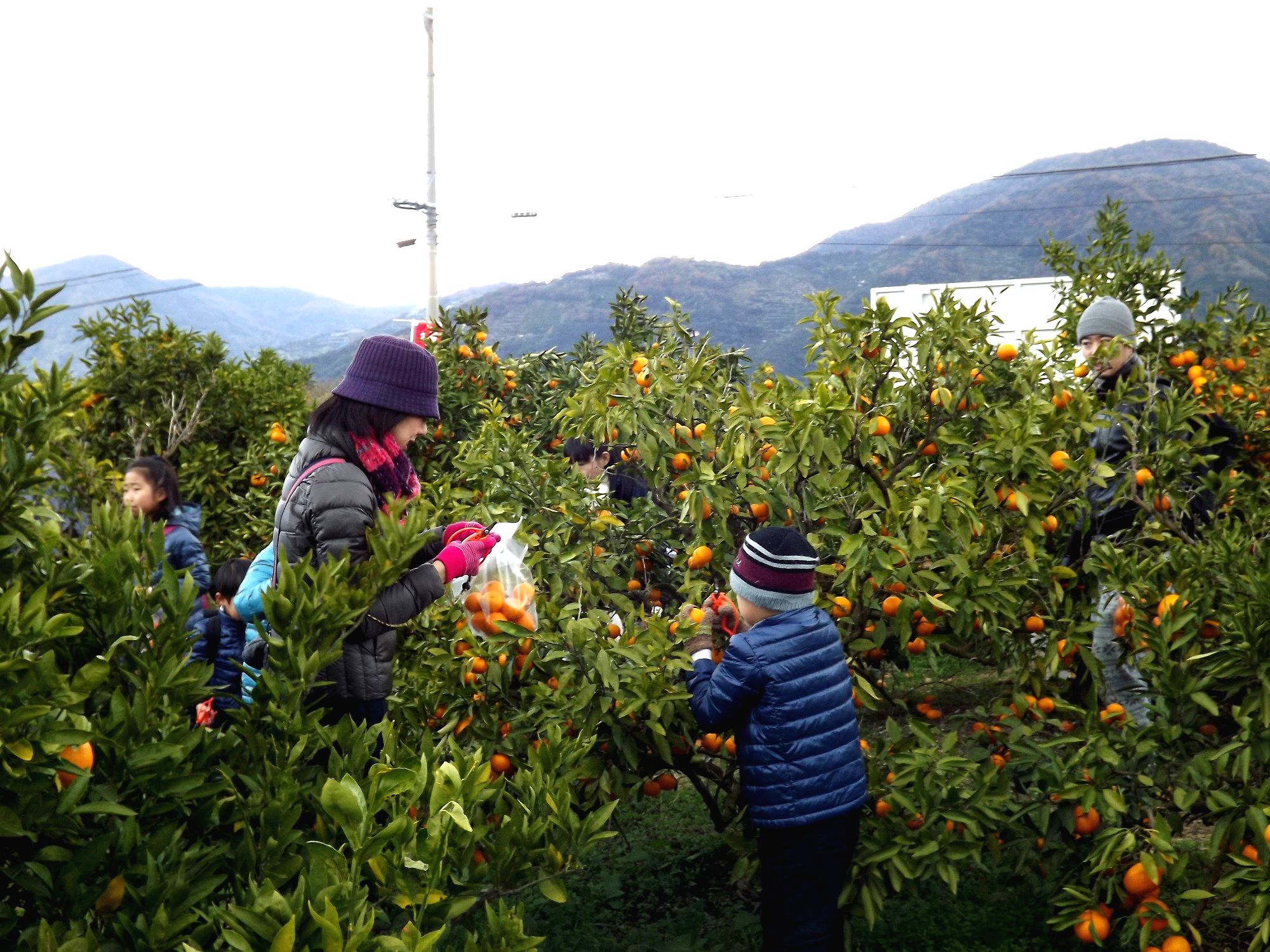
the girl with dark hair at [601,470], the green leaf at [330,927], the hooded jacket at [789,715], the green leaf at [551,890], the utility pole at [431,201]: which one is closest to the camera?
the green leaf at [330,927]

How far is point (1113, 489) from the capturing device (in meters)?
3.22

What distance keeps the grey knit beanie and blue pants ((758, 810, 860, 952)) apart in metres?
2.26

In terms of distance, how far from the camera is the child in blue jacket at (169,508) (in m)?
4.16

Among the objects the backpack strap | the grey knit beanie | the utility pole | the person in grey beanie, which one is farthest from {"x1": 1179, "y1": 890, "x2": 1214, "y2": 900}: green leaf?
the utility pole

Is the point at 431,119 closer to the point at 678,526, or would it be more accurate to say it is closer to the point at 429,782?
the point at 678,526

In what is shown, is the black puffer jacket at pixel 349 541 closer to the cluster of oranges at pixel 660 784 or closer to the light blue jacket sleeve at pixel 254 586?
the light blue jacket sleeve at pixel 254 586

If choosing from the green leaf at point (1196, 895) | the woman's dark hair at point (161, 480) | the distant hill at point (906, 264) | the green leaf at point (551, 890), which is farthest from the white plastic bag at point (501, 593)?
the distant hill at point (906, 264)

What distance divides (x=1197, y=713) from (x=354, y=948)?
2.27 m

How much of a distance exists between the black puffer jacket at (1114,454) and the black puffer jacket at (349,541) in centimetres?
205

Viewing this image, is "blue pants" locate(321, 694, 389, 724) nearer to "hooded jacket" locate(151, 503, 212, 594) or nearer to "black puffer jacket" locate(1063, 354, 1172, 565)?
"hooded jacket" locate(151, 503, 212, 594)

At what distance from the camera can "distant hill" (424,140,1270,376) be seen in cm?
10419

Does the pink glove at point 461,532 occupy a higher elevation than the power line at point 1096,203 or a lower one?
lower

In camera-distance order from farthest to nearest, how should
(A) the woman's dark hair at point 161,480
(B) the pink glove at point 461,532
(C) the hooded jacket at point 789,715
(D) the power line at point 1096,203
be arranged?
(D) the power line at point 1096,203
(A) the woman's dark hair at point 161,480
(B) the pink glove at point 461,532
(C) the hooded jacket at point 789,715

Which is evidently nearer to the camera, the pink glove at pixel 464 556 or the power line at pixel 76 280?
the power line at pixel 76 280
